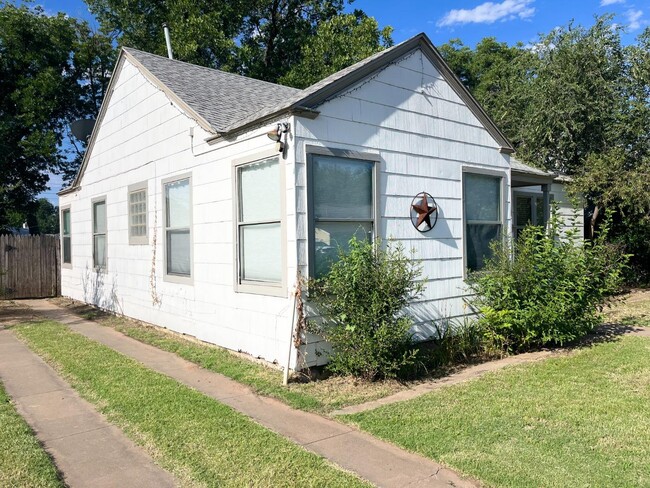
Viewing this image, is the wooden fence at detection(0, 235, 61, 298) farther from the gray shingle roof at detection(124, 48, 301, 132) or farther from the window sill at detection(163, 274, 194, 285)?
the window sill at detection(163, 274, 194, 285)

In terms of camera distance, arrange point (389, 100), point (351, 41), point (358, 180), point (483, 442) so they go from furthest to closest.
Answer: point (351, 41) < point (389, 100) < point (358, 180) < point (483, 442)

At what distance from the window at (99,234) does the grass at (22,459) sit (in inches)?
284

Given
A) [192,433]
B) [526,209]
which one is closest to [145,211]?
[192,433]

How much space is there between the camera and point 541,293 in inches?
269

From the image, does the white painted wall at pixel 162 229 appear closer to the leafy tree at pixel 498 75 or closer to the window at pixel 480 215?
the window at pixel 480 215

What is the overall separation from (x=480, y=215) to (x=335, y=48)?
43.8 feet

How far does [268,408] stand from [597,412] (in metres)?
3.02

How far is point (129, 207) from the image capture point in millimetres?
9812

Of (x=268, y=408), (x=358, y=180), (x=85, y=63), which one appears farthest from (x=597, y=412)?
(x=85, y=63)

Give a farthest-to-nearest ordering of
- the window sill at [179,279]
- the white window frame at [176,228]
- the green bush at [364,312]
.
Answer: the window sill at [179,279], the white window frame at [176,228], the green bush at [364,312]

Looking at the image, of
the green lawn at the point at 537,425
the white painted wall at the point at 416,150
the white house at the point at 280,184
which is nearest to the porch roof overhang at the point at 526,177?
the white house at the point at 280,184

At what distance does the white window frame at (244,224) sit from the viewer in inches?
225

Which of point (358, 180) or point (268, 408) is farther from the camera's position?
point (358, 180)

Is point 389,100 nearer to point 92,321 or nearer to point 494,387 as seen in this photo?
point 494,387
